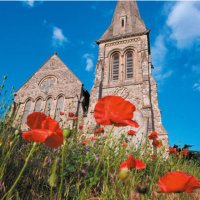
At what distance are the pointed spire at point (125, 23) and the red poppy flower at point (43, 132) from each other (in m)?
21.3

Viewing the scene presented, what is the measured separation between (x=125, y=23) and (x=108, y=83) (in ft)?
30.4

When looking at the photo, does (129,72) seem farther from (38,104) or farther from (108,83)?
Result: (38,104)

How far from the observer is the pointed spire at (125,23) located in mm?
22000

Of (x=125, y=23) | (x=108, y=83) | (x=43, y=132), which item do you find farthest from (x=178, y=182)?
(x=125, y=23)

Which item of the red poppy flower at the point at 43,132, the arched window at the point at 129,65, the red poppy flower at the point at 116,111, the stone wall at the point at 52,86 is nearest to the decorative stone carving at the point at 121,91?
the arched window at the point at 129,65

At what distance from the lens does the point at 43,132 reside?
0.91 m

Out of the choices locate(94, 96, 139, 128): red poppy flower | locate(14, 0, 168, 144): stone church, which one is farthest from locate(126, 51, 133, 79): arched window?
locate(94, 96, 139, 128): red poppy flower

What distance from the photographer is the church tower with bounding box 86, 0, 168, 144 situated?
1586cm

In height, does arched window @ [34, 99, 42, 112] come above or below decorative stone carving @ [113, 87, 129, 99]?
below

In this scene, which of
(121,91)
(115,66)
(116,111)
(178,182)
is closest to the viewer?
(178,182)

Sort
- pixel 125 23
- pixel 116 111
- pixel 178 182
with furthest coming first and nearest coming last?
1. pixel 125 23
2. pixel 116 111
3. pixel 178 182

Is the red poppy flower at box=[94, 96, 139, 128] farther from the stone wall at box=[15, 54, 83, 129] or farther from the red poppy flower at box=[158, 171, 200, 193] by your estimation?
the stone wall at box=[15, 54, 83, 129]

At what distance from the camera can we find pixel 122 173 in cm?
98

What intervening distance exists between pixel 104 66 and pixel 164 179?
19.9 meters
